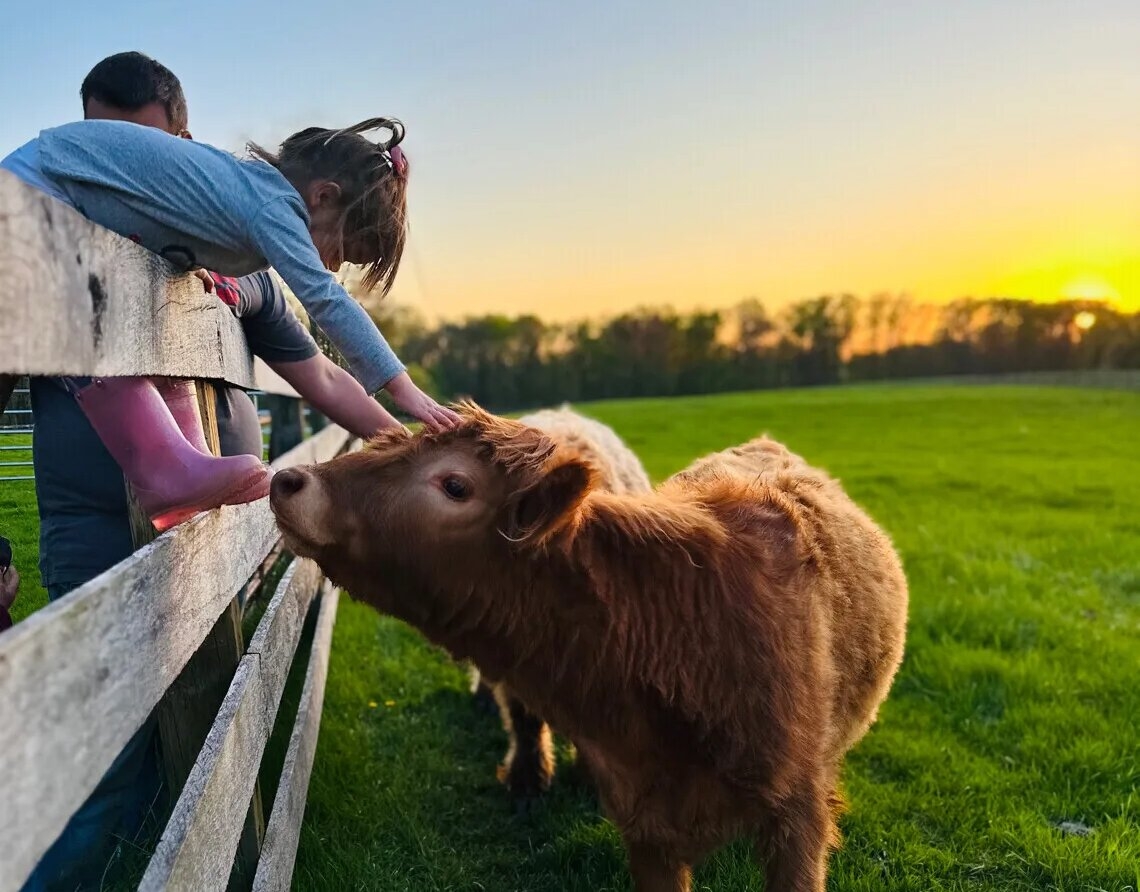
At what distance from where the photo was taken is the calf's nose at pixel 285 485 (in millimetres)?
2426

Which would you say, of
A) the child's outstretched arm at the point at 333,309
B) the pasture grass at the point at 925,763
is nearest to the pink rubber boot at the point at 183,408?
the child's outstretched arm at the point at 333,309

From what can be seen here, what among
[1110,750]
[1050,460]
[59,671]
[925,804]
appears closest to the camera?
[59,671]

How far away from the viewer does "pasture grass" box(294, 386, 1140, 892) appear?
3.61m

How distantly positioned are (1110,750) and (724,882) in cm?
231

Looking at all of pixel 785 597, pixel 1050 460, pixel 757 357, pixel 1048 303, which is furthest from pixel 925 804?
pixel 1048 303

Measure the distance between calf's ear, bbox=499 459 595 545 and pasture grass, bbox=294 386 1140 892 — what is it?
1664 mm

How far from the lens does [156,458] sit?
85.9 inches

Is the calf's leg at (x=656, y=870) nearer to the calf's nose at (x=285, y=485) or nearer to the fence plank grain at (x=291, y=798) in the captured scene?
the fence plank grain at (x=291, y=798)

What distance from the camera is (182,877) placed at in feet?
5.55

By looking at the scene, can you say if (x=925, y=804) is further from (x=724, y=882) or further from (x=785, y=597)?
(x=785, y=597)

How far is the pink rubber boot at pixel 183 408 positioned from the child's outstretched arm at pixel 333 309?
0.41m

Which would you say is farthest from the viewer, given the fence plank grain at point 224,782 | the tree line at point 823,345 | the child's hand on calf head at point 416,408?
the tree line at point 823,345

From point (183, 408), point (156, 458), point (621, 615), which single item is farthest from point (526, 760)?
point (156, 458)

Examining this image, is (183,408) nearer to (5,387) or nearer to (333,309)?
(333,309)
